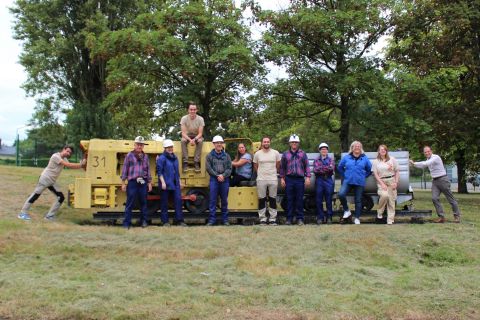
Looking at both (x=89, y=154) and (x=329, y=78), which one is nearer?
(x=89, y=154)

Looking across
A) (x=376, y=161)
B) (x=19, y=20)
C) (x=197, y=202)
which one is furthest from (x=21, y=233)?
(x=19, y=20)

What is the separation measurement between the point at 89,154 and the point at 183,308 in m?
6.42

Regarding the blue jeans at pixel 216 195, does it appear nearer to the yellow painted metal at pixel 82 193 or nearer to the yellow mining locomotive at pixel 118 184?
the yellow mining locomotive at pixel 118 184

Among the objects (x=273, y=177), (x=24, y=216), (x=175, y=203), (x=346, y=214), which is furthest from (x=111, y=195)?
(x=346, y=214)

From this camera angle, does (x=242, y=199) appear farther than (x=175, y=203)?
Yes

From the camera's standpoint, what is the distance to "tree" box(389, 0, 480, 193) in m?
18.8

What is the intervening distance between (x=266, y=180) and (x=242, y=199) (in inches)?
36.2

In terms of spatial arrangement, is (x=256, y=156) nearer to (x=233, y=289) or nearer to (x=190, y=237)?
(x=190, y=237)

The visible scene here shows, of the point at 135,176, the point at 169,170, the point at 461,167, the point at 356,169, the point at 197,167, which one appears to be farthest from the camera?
the point at 461,167

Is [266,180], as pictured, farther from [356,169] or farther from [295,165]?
[356,169]

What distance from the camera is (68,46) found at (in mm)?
31188

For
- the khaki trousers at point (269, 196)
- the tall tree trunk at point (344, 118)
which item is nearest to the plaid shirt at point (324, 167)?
the khaki trousers at point (269, 196)

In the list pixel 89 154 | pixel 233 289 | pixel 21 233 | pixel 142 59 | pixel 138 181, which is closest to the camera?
pixel 233 289

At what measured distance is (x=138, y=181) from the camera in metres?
10.5
